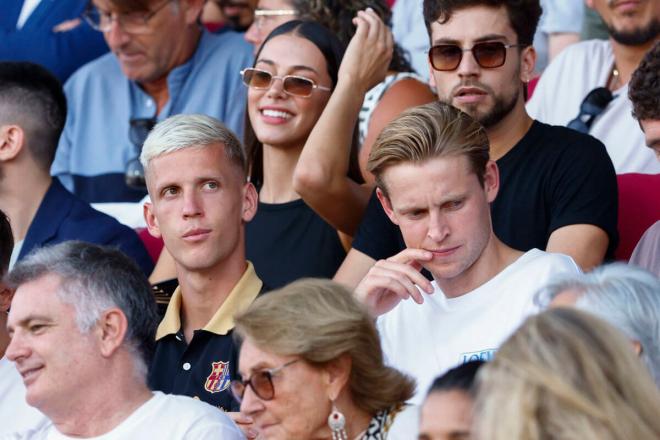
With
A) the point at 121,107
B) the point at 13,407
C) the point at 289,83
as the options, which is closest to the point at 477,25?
the point at 289,83

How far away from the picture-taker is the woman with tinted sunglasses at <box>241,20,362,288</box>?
457cm

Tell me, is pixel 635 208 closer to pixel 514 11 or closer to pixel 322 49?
pixel 514 11

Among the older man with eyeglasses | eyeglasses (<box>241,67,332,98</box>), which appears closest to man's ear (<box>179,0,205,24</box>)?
the older man with eyeglasses

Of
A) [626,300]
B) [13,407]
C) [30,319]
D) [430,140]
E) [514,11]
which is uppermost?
[514,11]

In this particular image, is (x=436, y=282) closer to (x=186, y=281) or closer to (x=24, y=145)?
(x=186, y=281)

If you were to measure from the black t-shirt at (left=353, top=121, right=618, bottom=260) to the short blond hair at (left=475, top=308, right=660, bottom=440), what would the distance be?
72.4 inches

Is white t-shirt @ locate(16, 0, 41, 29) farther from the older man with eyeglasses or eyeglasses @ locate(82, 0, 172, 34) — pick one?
eyeglasses @ locate(82, 0, 172, 34)

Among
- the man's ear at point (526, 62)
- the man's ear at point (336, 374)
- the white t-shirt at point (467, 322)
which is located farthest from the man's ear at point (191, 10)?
the man's ear at point (336, 374)

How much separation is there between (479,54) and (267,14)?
161 cm

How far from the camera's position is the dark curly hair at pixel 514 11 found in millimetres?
4320

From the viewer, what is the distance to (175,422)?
11.1 feet

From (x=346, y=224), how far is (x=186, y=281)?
682mm

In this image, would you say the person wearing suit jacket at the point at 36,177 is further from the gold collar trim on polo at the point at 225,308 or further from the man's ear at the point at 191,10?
the man's ear at the point at 191,10

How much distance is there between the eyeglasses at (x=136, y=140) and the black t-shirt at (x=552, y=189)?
1.83 m
